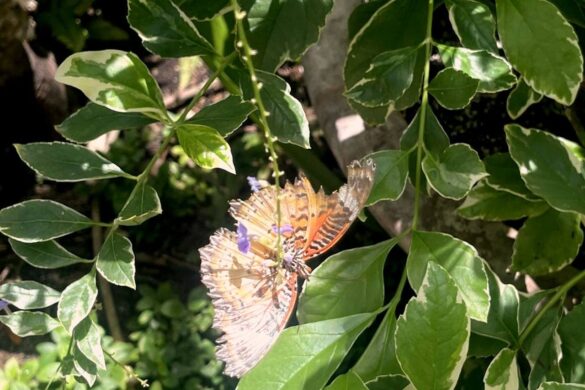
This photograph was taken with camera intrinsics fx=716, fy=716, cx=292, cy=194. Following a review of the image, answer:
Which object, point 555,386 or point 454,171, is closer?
point 555,386

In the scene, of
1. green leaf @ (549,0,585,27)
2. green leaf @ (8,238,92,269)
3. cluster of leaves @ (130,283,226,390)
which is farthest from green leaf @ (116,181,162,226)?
cluster of leaves @ (130,283,226,390)

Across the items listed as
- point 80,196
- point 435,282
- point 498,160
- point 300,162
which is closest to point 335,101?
point 300,162

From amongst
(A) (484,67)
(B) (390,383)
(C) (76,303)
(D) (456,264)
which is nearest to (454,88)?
(A) (484,67)

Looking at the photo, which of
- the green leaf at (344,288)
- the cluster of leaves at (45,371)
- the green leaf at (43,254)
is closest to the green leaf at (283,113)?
the green leaf at (344,288)

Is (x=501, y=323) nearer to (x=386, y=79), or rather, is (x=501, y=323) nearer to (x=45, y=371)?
(x=386, y=79)

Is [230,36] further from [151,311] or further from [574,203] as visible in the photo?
[151,311]

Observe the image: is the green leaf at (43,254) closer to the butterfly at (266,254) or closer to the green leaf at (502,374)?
the butterfly at (266,254)
